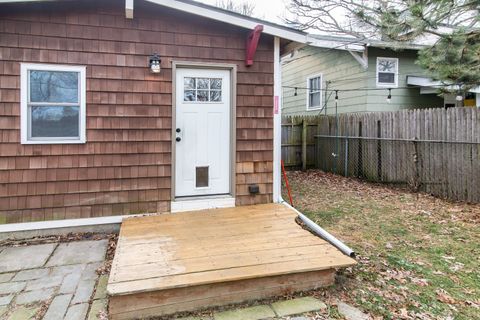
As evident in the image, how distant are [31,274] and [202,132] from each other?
2.65 m

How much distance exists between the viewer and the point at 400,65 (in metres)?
9.37

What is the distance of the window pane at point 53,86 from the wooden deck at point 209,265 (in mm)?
1839

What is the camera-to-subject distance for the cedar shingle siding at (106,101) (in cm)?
401

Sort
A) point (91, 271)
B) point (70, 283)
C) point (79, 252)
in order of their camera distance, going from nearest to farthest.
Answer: point (70, 283) → point (91, 271) → point (79, 252)

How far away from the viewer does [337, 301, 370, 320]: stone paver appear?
2498 millimetres

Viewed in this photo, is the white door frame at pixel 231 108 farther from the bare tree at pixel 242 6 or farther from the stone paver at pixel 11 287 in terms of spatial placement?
the bare tree at pixel 242 6

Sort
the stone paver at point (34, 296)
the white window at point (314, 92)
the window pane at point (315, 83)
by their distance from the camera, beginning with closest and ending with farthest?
1. the stone paver at point (34, 296)
2. the white window at point (314, 92)
3. the window pane at point (315, 83)

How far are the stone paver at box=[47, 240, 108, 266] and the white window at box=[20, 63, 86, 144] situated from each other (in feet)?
4.25

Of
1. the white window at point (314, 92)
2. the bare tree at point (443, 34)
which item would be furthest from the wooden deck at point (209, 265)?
the white window at point (314, 92)

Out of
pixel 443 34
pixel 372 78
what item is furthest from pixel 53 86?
pixel 372 78

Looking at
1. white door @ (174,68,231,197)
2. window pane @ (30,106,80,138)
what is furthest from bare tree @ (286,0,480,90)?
window pane @ (30,106,80,138)

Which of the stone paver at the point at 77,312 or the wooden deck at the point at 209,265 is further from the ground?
the wooden deck at the point at 209,265

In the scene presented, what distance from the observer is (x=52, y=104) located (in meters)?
4.15

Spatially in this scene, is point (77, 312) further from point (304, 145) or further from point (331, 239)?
point (304, 145)
